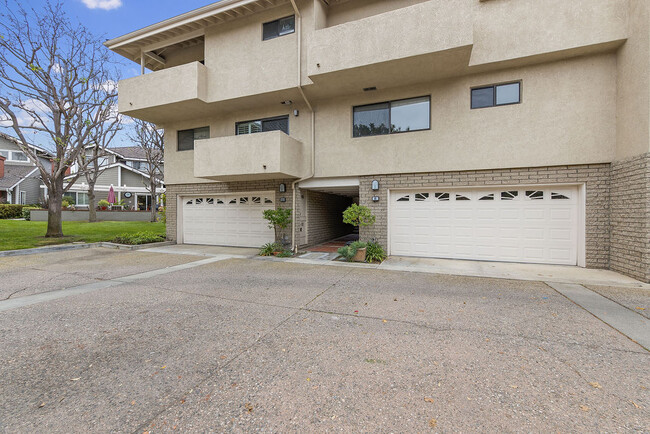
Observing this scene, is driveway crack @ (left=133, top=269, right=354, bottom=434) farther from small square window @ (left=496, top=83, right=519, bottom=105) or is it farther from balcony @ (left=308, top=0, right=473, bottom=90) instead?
small square window @ (left=496, top=83, right=519, bottom=105)

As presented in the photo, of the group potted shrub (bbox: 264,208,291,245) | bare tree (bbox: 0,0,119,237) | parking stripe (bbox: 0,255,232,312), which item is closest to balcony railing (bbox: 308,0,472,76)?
potted shrub (bbox: 264,208,291,245)

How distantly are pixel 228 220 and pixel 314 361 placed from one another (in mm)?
9377

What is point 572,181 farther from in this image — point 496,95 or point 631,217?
point 496,95

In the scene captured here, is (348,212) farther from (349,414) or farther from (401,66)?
(349,414)

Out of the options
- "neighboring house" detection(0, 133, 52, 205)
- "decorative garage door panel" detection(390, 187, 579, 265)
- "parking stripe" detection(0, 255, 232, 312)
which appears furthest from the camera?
"neighboring house" detection(0, 133, 52, 205)

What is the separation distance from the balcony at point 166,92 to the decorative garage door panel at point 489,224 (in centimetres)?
769

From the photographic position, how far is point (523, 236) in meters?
7.80

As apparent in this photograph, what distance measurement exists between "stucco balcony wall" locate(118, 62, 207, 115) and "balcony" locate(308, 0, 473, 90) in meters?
4.29

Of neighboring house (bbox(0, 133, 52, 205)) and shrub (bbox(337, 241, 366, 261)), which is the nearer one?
shrub (bbox(337, 241, 366, 261))

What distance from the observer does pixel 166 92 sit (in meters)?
9.87

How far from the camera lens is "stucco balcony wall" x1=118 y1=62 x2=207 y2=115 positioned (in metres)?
9.57

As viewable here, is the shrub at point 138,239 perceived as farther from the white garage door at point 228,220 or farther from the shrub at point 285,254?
the shrub at point 285,254

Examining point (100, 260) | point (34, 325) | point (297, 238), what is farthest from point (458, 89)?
point (100, 260)

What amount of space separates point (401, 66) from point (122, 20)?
1272 cm
